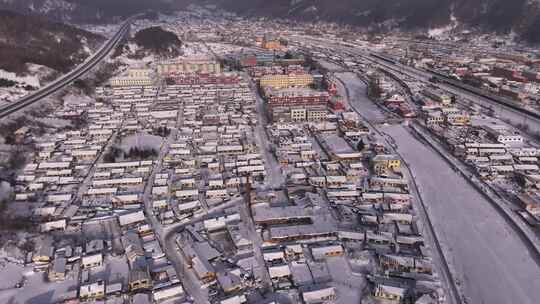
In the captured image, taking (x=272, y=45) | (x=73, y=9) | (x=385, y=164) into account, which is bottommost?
(x=385, y=164)

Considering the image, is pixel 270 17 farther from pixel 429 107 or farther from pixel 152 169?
pixel 152 169

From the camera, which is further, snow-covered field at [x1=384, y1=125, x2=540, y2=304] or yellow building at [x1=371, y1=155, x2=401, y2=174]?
yellow building at [x1=371, y1=155, x2=401, y2=174]

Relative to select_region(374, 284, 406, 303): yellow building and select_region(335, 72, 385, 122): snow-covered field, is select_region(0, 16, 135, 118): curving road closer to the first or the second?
select_region(374, 284, 406, 303): yellow building

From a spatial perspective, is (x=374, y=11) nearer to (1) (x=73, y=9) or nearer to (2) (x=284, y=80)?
(2) (x=284, y=80)

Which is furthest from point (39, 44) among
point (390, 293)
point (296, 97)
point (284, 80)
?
point (390, 293)

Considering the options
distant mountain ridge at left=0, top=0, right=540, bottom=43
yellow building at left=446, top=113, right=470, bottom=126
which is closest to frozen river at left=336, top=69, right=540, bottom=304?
yellow building at left=446, top=113, right=470, bottom=126

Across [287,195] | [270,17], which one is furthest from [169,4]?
[287,195]

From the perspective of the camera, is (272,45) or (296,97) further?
(272,45)
